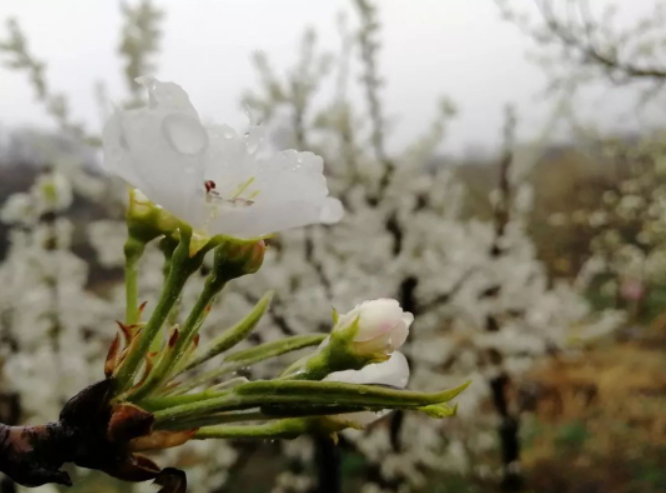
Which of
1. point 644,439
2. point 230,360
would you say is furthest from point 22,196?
point 644,439

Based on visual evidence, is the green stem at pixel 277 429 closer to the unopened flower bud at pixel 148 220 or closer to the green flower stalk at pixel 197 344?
the green flower stalk at pixel 197 344

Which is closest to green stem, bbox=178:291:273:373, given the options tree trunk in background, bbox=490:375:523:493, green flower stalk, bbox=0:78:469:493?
green flower stalk, bbox=0:78:469:493

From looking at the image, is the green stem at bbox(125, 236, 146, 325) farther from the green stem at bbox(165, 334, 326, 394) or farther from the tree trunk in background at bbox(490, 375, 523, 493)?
the tree trunk in background at bbox(490, 375, 523, 493)

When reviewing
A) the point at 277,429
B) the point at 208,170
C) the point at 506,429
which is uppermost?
the point at 208,170

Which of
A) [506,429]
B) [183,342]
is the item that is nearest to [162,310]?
[183,342]

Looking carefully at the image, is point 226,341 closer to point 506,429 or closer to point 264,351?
point 264,351

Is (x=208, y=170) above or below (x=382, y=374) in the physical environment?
above

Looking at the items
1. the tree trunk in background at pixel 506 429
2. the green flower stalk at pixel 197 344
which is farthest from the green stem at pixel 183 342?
the tree trunk in background at pixel 506 429
